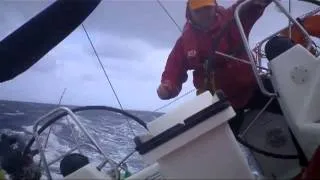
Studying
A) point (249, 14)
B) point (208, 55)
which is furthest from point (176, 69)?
point (249, 14)

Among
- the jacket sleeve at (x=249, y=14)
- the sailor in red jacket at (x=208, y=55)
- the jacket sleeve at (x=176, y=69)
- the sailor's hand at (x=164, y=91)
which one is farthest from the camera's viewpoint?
the jacket sleeve at (x=176, y=69)

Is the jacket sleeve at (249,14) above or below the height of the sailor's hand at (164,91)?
above

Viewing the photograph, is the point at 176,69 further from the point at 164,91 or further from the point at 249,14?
the point at 249,14

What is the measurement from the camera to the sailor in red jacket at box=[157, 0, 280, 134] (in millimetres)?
3018

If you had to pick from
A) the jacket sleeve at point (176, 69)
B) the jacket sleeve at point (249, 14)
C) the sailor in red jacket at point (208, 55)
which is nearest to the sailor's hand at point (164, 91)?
the sailor in red jacket at point (208, 55)

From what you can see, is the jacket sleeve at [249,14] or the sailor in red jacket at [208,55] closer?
the jacket sleeve at [249,14]

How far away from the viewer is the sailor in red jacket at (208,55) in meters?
3.02

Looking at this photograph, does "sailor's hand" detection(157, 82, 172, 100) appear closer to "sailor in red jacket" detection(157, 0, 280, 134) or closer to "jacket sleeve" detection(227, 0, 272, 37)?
"sailor in red jacket" detection(157, 0, 280, 134)

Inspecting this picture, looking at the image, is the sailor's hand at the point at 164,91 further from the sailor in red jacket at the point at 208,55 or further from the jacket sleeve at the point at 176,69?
the jacket sleeve at the point at 176,69

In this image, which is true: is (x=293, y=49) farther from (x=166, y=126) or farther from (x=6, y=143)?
(x=6, y=143)

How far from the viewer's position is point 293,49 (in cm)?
214

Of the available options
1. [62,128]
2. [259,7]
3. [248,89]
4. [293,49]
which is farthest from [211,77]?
[62,128]

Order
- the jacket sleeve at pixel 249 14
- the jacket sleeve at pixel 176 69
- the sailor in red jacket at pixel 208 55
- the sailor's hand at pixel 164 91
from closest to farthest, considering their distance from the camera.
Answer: the jacket sleeve at pixel 249 14
the sailor's hand at pixel 164 91
the sailor in red jacket at pixel 208 55
the jacket sleeve at pixel 176 69

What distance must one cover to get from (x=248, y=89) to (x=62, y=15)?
157cm
